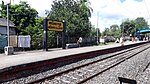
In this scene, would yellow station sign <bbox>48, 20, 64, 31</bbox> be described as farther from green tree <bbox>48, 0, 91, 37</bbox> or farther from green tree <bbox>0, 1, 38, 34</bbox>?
green tree <bbox>0, 1, 38, 34</bbox>

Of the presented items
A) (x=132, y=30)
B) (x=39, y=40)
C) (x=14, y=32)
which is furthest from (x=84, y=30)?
(x=132, y=30)

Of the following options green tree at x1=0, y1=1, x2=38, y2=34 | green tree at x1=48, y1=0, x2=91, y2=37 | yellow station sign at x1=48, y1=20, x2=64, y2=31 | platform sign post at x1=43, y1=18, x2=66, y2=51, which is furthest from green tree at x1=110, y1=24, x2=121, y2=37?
yellow station sign at x1=48, y1=20, x2=64, y2=31

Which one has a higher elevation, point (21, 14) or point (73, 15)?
point (21, 14)

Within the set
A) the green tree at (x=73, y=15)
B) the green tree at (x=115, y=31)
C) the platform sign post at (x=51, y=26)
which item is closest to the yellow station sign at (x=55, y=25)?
the platform sign post at (x=51, y=26)

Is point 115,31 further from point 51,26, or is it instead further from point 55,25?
point 51,26

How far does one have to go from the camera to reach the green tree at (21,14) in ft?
225

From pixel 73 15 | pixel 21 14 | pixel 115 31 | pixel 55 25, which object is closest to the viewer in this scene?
pixel 55 25

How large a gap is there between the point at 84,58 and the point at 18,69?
1064 cm

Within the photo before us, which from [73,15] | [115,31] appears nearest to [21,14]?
[73,15]

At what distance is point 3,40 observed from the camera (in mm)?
32875

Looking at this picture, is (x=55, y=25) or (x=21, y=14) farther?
(x=21, y=14)

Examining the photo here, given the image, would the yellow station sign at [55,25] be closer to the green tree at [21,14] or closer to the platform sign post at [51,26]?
the platform sign post at [51,26]

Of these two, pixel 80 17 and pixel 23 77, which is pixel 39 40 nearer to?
pixel 80 17

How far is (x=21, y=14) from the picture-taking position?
70.3 meters
